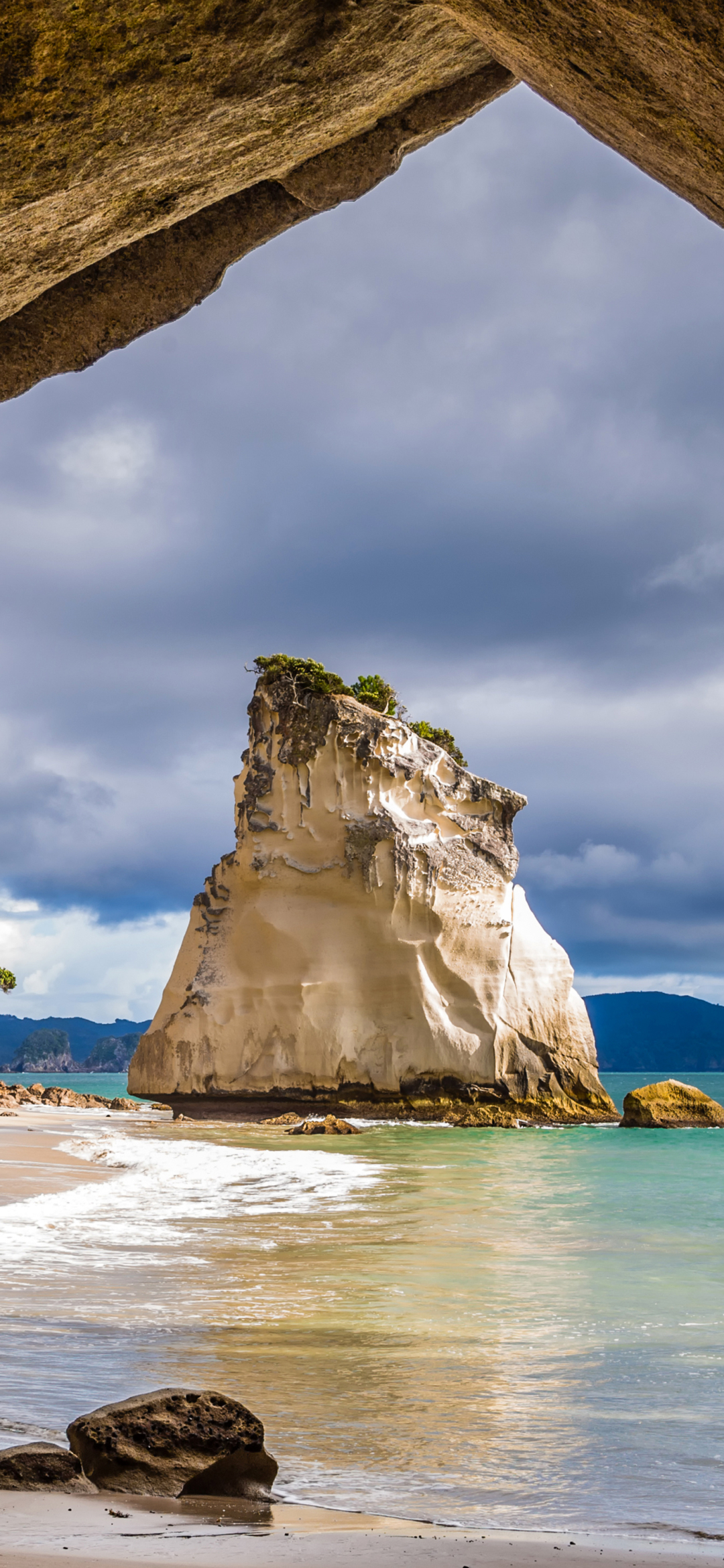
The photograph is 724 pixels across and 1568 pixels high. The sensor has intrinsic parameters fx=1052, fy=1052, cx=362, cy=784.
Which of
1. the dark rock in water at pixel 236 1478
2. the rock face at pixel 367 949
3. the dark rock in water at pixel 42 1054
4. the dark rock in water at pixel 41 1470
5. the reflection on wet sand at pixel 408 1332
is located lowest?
the dark rock in water at pixel 42 1054

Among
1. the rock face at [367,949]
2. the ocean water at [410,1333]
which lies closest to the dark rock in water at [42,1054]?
the rock face at [367,949]

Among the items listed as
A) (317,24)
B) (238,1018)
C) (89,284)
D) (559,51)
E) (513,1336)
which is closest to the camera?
(559,51)

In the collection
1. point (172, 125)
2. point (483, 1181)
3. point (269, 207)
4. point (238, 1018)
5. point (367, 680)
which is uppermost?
point (367, 680)

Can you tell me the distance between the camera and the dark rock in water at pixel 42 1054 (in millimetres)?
193250

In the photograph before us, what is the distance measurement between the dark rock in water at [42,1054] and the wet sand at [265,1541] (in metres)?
203

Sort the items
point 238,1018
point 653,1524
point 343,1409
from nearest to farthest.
Result: point 653,1524 → point 343,1409 → point 238,1018

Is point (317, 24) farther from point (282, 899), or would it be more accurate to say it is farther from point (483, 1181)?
point (282, 899)

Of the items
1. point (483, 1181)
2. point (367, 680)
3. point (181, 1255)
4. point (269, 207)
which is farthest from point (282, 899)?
point (269, 207)

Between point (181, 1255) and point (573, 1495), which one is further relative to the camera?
point (181, 1255)

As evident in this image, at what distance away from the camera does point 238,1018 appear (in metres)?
31.1

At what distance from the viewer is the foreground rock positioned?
2975 cm

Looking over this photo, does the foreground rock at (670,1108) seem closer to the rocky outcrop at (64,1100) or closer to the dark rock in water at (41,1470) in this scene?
the rocky outcrop at (64,1100)

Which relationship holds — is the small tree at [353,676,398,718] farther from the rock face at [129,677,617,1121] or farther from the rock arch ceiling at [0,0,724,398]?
the rock arch ceiling at [0,0,724,398]

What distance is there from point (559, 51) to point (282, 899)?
95.3ft
